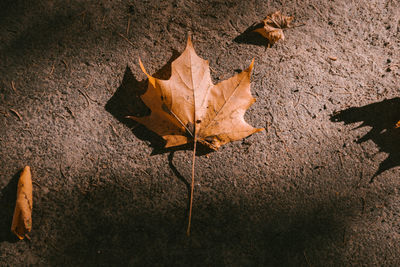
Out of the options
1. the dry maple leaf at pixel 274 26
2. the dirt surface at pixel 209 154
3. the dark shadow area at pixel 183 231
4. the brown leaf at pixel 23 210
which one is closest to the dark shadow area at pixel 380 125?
the dirt surface at pixel 209 154

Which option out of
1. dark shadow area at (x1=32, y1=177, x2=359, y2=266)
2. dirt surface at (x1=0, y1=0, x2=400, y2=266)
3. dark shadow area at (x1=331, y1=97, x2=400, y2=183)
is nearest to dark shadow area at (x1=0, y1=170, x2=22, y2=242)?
dirt surface at (x1=0, y1=0, x2=400, y2=266)

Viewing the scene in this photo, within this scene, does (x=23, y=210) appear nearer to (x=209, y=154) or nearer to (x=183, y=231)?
(x=183, y=231)

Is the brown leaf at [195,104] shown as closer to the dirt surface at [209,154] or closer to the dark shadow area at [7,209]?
the dirt surface at [209,154]

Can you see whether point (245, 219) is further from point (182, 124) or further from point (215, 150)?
point (182, 124)

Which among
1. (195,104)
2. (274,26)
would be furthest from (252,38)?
(195,104)

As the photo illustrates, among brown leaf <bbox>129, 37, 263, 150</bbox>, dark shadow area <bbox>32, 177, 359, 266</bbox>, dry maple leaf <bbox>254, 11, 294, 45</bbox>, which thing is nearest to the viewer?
brown leaf <bbox>129, 37, 263, 150</bbox>

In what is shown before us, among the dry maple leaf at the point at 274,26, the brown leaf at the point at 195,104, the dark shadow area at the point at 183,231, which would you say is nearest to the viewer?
the brown leaf at the point at 195,104

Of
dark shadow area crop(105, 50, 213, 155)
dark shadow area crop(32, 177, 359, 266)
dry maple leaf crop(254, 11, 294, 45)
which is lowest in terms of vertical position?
dark shadow area crop(32, 177, 359, 266)

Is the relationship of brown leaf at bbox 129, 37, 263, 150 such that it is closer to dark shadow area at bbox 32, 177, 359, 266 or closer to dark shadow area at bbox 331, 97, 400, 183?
dark shadow area at bbox 32, 177, 359, 266
